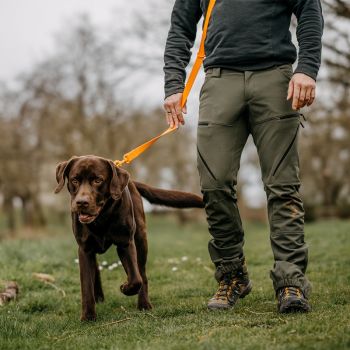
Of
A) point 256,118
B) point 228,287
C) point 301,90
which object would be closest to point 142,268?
point 228,287

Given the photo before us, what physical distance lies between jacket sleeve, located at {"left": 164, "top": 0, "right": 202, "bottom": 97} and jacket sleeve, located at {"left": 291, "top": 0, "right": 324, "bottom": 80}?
0.89 meters

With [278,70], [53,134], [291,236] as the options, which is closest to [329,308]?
[291,236]

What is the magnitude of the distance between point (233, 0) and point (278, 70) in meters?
0.60

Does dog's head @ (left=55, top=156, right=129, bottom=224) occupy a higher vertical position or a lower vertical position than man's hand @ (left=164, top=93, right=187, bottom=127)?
lower

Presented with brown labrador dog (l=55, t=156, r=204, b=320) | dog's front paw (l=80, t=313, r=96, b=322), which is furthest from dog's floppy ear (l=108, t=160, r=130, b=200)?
dog's front paw (l=80, t=313, r=96, b=322)

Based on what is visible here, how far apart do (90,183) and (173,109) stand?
808 mm

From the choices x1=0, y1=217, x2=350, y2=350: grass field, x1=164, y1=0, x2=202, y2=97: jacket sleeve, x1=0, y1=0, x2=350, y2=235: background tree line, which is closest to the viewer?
x1=0, y1=217, x2=350, y2=350: grass field

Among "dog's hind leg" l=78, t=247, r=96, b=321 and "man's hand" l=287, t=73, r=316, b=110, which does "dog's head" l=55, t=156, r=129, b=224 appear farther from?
"man's hand" l=287, t=73, r=316, b=110

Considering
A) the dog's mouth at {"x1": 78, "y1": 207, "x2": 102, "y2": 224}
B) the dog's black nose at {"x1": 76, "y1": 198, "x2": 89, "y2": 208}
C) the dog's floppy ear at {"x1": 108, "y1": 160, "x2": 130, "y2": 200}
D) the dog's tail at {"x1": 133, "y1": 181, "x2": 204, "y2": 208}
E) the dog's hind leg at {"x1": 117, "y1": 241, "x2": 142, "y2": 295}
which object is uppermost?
the dog's floppy ear at {"x1": 108, "y1": 160, "x2": 130, "y2": 200}

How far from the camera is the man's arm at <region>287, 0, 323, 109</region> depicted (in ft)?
12.4

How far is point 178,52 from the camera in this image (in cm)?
447

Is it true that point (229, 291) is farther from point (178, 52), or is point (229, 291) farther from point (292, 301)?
point (178, 52)

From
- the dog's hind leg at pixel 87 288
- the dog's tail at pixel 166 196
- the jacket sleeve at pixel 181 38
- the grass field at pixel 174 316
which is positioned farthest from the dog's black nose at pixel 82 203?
the dog's tail at pixel 166 196

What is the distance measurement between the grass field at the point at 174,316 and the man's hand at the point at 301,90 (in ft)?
4.41
